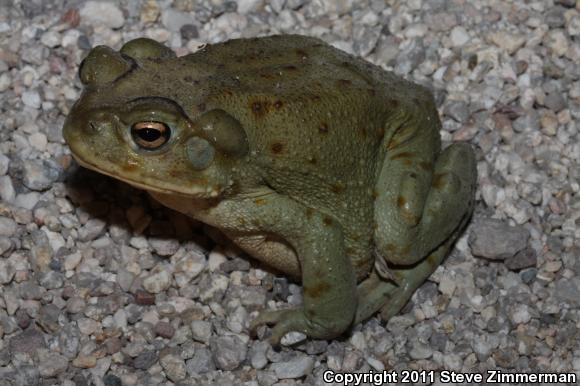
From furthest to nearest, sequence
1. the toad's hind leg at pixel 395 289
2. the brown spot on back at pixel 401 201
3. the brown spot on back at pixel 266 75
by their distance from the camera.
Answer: the toad's hind leg at pixel 395 289 < the brown spot on back at pixel 401 201 < the brown spot on back at pixel 266 75

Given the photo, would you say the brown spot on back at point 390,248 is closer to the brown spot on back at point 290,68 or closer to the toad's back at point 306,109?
the toad's back at point 306,109

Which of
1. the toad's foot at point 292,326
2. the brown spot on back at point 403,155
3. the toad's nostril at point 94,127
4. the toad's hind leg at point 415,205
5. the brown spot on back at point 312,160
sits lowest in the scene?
the toad's foot at point 292,326

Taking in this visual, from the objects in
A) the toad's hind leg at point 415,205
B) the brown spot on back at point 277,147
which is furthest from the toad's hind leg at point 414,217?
the brown spot on back at point 277,147

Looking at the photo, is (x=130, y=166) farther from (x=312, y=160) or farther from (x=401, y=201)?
(x=401, y=201)

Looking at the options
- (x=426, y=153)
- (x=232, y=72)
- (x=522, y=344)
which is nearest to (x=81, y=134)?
(x=232, y=72)

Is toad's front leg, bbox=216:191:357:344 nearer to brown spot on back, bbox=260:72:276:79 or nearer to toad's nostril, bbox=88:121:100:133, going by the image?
brown spot on back, bbox=260:72:276:79

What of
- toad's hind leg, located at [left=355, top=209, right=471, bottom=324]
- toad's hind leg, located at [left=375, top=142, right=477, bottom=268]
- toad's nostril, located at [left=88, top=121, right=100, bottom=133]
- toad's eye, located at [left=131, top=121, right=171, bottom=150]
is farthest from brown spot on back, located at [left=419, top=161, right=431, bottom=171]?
toad's nostril, located at [left=88, top=121, right=100, bottom=133]
